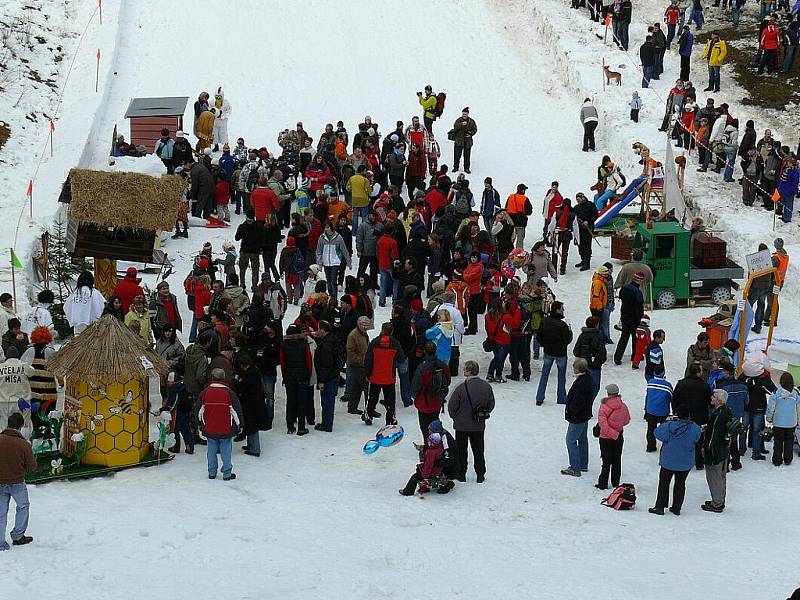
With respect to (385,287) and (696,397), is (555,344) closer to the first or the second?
(696,397)

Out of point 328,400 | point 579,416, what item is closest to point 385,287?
point 328,400

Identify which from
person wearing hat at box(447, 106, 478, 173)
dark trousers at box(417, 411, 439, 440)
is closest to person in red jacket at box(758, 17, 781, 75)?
person wearing hat at box(447, 106, 478, 173)

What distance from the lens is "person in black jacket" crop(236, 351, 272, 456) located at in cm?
1506

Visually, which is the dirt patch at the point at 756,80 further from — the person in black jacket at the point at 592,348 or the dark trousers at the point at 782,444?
the dark trousers at the point at 782,444

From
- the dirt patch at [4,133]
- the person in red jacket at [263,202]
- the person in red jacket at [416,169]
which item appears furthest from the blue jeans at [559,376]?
the dirt patch at [4,133]

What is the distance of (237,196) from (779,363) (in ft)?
35.1

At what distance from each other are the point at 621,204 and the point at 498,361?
7.41 m

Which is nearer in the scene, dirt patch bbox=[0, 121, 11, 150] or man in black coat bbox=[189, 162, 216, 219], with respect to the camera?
man in black coat bbox=[189, 162, 216, 219]

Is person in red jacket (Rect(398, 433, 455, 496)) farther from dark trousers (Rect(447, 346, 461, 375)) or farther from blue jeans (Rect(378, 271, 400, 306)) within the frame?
blue jeans (Rect(378, 271, 400, 306))

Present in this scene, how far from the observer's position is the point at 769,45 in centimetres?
3053

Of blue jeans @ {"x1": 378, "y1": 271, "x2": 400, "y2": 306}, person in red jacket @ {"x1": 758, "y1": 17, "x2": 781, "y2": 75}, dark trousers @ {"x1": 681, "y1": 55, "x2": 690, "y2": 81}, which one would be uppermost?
person in red jacket @ {"x1": 758, "y1": 17, "x2": 781, "y2": 75}

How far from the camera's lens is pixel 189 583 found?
12.1 metres

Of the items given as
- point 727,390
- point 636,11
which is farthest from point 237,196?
point 636,11

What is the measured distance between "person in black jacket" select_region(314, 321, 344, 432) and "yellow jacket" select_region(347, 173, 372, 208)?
6983mm
